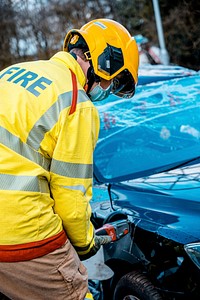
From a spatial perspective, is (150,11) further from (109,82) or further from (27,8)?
(109,82)

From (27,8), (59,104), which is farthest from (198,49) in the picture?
(59,104)

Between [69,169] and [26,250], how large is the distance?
35 centimetres

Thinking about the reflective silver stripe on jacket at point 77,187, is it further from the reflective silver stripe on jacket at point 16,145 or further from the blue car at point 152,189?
the blue car at point 152,189

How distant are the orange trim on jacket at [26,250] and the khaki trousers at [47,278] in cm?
2

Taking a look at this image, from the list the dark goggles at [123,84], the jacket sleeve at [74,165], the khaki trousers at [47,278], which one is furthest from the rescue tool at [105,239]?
the dark goggles at [123,84]

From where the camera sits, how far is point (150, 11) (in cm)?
1571

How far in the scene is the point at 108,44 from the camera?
1.98m

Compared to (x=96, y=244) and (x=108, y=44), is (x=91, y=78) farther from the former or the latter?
(x=96, y=244)

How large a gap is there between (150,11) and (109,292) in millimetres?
14452

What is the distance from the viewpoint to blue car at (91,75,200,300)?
7.06 feet

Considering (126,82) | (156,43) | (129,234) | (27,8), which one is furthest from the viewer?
(156,43)

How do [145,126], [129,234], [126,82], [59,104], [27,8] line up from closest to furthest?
[59,104] < [126,82] < [129,234] < [145,126] < [27,8]

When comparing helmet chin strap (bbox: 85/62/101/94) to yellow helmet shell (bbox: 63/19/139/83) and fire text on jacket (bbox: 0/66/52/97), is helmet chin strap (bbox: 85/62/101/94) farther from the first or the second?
fire text on jacket (bbox: 0/66/52/97)

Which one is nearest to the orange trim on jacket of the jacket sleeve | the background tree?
the jacket sleeve
